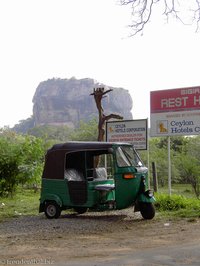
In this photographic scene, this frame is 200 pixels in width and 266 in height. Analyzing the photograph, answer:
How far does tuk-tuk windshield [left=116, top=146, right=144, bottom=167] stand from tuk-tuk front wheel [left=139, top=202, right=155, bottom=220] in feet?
3.47

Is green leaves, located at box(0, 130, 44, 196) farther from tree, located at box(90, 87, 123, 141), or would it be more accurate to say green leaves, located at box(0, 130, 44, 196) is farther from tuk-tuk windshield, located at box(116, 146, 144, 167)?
tuk-tuk windshield, located at box(116, 146, 144, 167)

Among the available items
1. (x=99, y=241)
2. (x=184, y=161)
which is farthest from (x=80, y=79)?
(x=99, y=241)

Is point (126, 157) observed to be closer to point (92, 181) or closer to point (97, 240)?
point (92, 181)

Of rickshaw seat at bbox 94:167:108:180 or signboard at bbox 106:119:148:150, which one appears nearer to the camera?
rickshaw seat at bbox 94:167:108:180

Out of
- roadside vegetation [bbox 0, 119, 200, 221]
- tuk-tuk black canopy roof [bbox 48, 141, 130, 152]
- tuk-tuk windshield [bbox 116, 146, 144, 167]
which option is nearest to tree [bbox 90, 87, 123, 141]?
roadside vegetation [bbox 0, 119, 200, 221]

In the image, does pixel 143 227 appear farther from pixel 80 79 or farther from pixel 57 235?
pixel 80 79

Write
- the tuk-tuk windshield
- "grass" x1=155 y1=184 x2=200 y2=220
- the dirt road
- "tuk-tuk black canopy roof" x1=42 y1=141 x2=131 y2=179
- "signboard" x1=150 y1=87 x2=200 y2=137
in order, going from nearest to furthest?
the dirt road → the tuk-tuk windshield → "tuk-tuk black canopy roof" x1=42 y1=141 x2=131 y2=179 → "grass" x1=155 y1=184 x2=200 y2=220 → "signboard" x1=150 y1=87 x2=200 y2=137

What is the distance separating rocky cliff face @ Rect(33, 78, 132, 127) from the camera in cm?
14088

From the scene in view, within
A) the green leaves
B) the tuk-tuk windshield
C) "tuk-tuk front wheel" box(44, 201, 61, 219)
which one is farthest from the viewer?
the green leaves

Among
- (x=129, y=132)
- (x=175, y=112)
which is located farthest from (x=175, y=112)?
(x=129, y=132)

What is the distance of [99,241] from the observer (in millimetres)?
7828

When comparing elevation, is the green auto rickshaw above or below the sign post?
below

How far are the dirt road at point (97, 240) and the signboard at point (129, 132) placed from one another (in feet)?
11.3

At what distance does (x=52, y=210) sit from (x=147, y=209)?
8.25 ft
